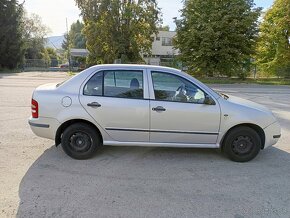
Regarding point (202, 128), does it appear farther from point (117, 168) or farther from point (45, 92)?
point (45, 92)

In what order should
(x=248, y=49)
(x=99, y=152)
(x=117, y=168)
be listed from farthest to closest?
1. (x=248, y=49)
2. (x=99, y=152)
3. (x=117, y=168)

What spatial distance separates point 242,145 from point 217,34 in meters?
18.8

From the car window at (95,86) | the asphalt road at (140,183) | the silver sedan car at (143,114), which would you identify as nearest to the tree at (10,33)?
the asphalt road at (140,183)

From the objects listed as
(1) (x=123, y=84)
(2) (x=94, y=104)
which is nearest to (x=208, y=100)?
(1) (x=123, y=84)

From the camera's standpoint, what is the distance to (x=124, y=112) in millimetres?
4477

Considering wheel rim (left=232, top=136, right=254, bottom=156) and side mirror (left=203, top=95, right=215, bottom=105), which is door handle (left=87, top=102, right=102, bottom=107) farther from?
wheel rim (left=232, top=136, right=254, bottom=156)

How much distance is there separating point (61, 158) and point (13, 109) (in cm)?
486

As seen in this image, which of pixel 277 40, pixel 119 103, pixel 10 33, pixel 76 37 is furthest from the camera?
pixel 76 37

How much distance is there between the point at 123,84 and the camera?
458 cm

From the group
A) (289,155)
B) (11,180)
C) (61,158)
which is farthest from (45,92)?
(289,155)

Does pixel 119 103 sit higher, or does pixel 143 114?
pixel 119 103

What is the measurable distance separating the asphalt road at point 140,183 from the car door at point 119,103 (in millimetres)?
541

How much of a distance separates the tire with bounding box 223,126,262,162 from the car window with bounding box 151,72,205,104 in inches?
34.1

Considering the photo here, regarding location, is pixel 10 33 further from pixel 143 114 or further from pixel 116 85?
pixel 143 114
